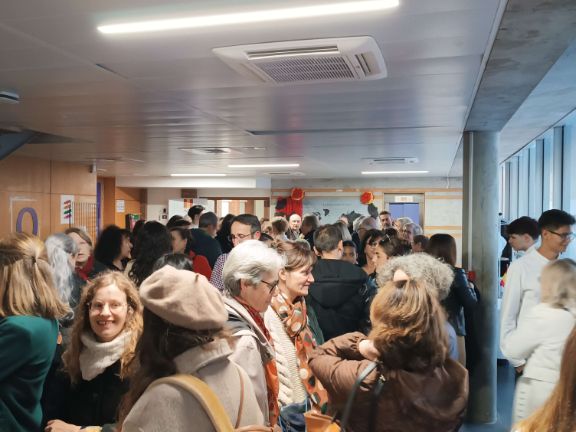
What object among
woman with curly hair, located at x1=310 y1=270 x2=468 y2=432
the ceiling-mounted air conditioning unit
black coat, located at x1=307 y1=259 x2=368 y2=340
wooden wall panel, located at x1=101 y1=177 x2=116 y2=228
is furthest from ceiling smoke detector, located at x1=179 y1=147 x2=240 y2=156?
wooden wall panel, located at x1=101 y1=177 x2=116 y2=228

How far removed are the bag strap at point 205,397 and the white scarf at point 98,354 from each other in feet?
2.93

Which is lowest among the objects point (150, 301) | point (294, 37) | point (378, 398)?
point (378, 398)

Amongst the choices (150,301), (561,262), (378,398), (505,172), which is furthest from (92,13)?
(505,172)

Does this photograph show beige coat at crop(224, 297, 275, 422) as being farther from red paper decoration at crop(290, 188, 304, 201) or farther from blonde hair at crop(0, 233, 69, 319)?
red paper decoration at crop(290, 188, 304, 201)

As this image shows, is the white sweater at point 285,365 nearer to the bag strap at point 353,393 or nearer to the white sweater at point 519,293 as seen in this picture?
the bag strap at point 353,393

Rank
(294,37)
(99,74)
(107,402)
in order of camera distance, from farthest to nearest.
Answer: (99,74)
(294,37)
(107,402)

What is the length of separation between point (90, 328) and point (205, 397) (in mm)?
1164

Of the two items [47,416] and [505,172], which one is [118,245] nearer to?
[47,416]

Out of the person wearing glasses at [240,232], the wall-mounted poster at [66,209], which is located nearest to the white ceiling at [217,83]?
the person wearing glasses at [240,232]

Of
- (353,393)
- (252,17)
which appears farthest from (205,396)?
(252,17)

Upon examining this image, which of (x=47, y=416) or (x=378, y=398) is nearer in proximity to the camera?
(x=378, y=398)

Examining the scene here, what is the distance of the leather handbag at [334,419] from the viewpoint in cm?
184

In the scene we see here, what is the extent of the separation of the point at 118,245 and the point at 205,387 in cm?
283

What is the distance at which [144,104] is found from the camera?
422cm
